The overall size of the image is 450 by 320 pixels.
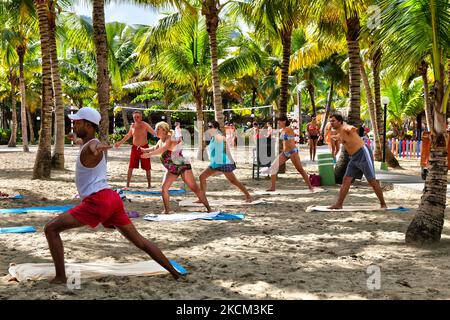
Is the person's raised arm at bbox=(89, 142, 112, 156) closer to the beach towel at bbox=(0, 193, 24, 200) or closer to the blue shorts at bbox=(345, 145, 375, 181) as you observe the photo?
the blue shorts at bbox=(345, 145, 375, 181)

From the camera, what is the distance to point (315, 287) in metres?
4.86

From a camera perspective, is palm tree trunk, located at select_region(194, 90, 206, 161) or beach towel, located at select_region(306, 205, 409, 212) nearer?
beach towel, located at select_region(306, 205, 409, 212)

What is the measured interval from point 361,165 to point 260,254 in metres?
3.57

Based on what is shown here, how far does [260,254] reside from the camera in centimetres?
627

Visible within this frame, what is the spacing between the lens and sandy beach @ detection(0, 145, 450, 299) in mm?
4734

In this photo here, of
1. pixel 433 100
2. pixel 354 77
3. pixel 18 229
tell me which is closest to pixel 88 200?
pixel 18 229

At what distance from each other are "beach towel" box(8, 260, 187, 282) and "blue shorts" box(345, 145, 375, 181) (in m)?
4.56

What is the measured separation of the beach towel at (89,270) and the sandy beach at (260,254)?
10 cm

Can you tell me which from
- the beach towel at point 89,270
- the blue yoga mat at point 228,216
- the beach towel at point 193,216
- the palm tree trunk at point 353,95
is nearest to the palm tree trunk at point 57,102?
the palm tree trunk at point 353,95

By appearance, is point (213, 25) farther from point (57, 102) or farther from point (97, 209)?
point (97, 209)

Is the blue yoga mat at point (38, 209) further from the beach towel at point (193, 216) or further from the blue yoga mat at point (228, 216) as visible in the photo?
the blue yoga mat at point (228, 216)

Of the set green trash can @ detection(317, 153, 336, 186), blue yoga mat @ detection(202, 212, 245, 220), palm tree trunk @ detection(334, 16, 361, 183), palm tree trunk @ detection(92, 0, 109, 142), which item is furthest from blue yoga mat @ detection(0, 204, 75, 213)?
palm tree trunk @ detection(334, 16, 361, 183)

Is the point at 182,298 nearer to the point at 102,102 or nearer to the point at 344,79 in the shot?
the point at 102,102

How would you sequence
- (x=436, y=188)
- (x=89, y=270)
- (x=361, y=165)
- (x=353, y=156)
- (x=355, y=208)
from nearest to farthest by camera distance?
1. (x=89, y=270)
2. (x=436, y=188)
3. (x=361, y=165)
4. (x=353, y=156)
5. (x=355, y=208)
